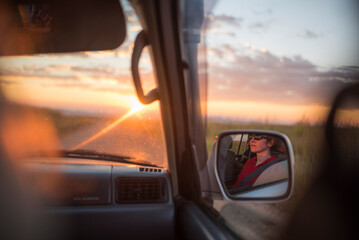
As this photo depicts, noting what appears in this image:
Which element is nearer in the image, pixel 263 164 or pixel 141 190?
pixel 263 164

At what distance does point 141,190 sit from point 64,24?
65.0 inches

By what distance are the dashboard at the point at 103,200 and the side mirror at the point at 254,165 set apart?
103cm

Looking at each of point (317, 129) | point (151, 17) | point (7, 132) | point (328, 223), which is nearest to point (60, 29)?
point (151, 17)

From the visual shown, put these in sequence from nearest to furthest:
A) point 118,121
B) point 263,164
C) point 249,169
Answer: point 263,164 → point 249,169 → point 118,121

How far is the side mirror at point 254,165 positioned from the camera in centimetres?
190

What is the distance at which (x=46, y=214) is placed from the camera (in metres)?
3.31

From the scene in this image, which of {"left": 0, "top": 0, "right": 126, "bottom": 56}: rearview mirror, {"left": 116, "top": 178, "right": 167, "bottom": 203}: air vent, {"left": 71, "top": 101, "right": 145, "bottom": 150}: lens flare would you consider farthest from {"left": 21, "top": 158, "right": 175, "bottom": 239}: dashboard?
{"left": 0, "top": 0, "right": 126, "bottom": 56}: rearview mirror

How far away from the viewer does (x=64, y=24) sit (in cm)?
304

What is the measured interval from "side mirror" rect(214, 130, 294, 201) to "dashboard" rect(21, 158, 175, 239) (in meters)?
1.03

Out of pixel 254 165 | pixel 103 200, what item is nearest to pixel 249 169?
pixel 254 165

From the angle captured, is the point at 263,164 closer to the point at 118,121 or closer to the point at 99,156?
the point at 118,121

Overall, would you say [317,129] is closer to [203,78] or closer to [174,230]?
[203,78]

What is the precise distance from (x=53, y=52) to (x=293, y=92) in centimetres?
236

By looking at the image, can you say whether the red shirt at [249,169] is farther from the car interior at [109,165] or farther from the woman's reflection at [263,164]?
the car interior at [109,165]
